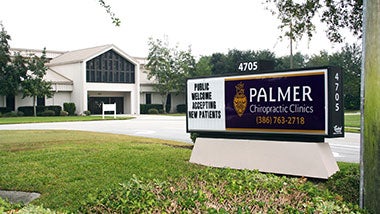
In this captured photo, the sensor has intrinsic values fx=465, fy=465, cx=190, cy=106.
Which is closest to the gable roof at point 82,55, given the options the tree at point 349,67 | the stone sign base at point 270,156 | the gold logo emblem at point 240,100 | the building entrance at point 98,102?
the building entrance at point 98,102

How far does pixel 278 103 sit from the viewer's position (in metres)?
9.54

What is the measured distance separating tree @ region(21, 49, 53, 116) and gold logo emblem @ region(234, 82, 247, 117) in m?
34.7

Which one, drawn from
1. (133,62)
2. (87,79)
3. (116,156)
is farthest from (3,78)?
(116,156)

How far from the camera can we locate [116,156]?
11.3 m

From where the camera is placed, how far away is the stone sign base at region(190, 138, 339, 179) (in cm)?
903

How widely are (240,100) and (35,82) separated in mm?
35371

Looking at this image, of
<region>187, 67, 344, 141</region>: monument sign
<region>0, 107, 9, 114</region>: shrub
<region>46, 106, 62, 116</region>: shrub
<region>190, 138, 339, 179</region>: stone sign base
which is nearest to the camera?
<region>187, 67, 344, 141</region>: monument sign

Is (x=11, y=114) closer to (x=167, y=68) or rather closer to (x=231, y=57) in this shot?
(x=167, y=68)

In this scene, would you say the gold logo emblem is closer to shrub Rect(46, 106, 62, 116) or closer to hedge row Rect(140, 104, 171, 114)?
shrub Rect(46, 106, 62, 116)

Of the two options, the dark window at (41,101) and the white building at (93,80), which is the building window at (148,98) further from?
the dark window at (41,101)

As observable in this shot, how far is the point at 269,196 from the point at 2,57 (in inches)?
1617

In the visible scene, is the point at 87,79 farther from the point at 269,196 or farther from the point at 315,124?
the point at 269,196

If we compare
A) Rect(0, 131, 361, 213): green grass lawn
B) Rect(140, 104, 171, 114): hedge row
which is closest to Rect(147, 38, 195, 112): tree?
Rect(140, 104, 171, 114): hedge row

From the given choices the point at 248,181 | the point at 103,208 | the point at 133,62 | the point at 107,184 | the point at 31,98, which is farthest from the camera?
the point at 133,62
